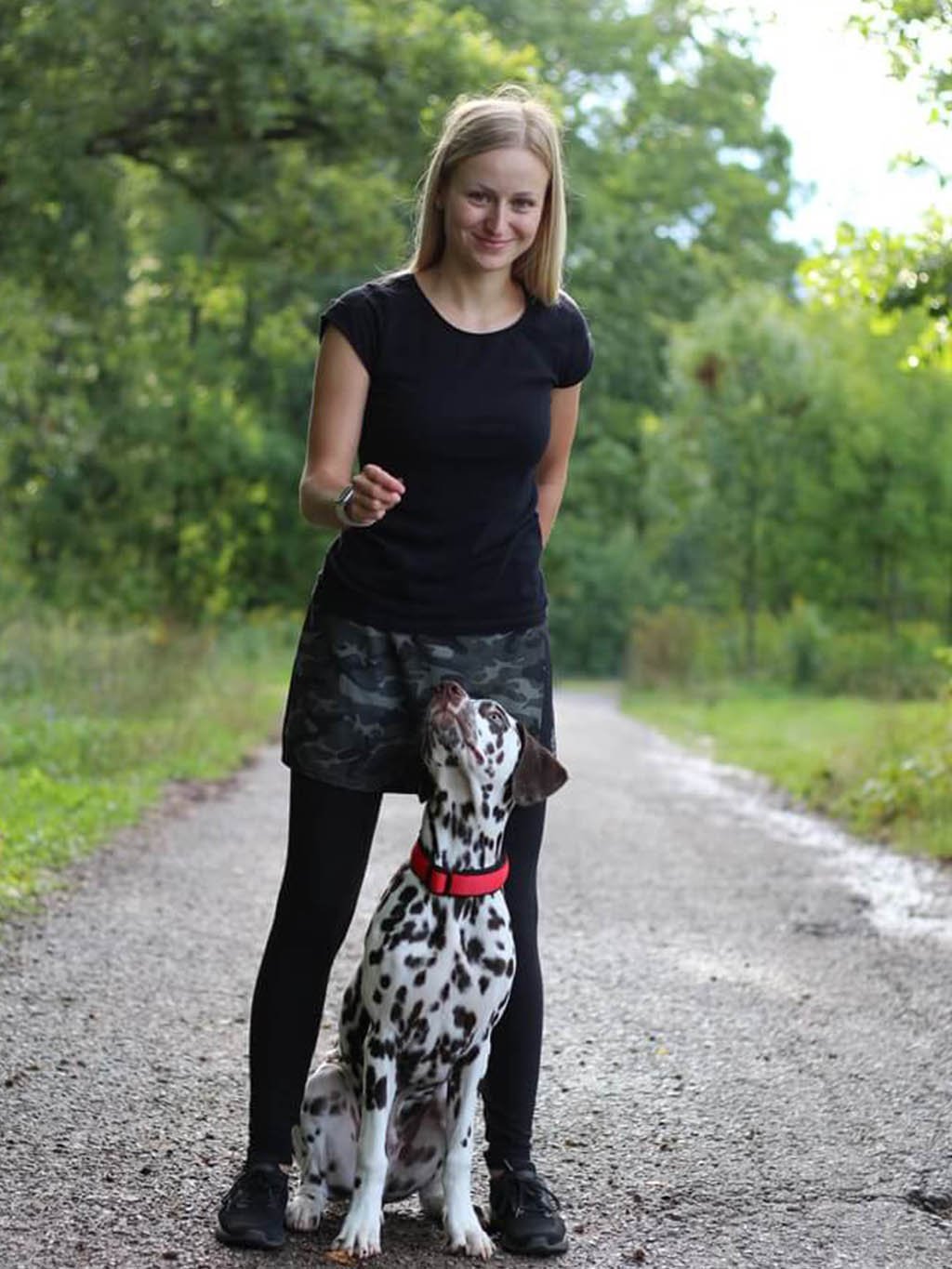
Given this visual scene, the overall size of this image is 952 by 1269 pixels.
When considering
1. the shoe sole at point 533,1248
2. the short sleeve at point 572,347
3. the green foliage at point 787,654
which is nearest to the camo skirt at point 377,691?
the short sleeve at point 572,347

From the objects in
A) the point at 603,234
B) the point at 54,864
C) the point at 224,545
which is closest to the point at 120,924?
the point at 54,864

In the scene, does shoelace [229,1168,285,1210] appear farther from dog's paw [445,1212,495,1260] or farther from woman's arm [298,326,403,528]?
woman's arm [298,326,403,528]

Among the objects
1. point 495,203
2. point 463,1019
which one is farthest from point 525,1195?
point 495,203

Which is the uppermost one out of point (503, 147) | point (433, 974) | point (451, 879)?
point (503, 147)

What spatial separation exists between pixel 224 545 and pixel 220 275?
18.1ft

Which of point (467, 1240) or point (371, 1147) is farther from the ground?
point (371, 1147)

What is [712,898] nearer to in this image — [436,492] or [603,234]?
[436,492]

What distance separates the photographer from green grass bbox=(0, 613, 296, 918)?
32.3 feet

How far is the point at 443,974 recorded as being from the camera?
3.94m

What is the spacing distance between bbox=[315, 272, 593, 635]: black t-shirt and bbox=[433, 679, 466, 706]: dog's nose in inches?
7.6

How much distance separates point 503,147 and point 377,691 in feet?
4.04

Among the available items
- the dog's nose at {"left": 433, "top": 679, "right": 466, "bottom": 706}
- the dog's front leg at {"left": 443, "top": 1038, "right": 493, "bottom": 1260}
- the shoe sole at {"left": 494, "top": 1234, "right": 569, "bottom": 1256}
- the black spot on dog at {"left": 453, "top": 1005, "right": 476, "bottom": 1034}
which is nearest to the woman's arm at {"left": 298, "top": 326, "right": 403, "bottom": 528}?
the dog's nose at {"left": 433, "top": 679, "right": 466, "bottom": 706}

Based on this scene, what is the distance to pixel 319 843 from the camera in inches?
165

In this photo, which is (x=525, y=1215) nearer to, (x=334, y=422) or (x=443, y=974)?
(x=443, y=974)
